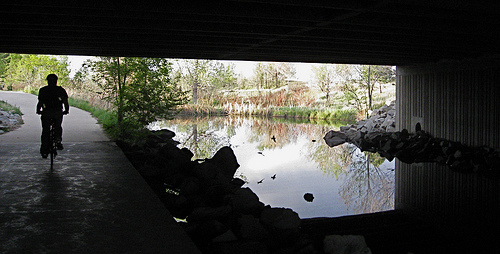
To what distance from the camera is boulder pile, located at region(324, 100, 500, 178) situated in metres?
12.9

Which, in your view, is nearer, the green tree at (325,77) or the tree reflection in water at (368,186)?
the tree reflection in water at (368,186)

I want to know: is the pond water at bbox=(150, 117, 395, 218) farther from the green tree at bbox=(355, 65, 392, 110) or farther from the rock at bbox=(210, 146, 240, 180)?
the green tree at bbox=(355, 65, 392, 110)

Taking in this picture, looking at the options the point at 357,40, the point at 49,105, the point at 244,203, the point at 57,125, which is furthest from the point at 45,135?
the point at 357,40

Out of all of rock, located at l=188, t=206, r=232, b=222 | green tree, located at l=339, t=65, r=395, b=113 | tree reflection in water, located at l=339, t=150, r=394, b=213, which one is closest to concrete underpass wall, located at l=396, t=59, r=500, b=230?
tree reflection in water, located at l=339, t=150, r=394, b=213

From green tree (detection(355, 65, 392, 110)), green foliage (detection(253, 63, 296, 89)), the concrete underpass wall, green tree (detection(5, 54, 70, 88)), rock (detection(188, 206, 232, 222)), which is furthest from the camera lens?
green foliage (detection(253, 63, 296, 89))

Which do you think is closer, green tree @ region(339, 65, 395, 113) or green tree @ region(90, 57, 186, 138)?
green tree @ region(90, 57, 186, 138)

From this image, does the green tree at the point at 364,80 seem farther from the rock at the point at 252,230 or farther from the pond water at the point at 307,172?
the rock at the point at 252,230

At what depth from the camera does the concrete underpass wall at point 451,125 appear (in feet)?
28.7

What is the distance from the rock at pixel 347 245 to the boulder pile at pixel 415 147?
866 centimetres

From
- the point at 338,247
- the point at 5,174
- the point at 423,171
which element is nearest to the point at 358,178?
the point at 423,171

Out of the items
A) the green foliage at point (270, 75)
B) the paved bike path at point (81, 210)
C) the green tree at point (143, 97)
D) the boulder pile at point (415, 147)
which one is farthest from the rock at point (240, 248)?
the green foliage at point (270, 75)

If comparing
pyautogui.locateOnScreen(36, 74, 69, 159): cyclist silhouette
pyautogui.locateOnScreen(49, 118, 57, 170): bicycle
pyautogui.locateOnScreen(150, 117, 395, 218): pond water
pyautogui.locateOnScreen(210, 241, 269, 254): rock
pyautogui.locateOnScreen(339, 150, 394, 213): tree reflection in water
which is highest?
pyautogui.locateOnScreen(36, 74, 69, 159): cyclist silhouette

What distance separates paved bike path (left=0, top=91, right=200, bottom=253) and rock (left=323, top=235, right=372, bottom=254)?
1807 mm

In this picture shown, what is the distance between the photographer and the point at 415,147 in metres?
A: 15.7
